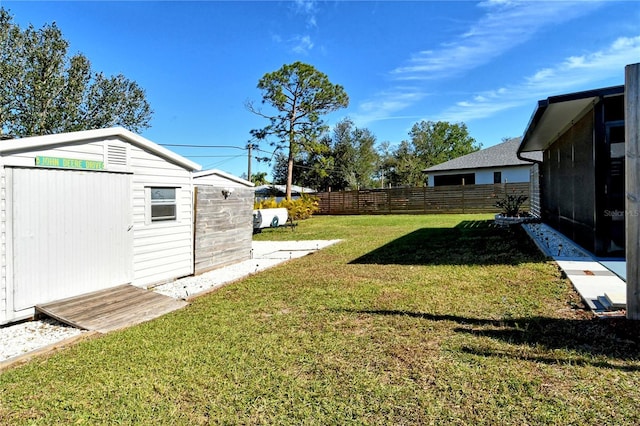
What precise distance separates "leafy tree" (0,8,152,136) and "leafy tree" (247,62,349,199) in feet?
31.5

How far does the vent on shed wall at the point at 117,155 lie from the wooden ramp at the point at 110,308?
191 centimetres

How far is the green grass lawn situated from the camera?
7.13 feet

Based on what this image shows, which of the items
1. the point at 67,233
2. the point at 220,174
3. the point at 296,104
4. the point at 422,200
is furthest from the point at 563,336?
the point at 296,104

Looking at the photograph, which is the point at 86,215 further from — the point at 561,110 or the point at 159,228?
the point at 561,110

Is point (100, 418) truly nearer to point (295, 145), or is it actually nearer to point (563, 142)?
point (563, 142)

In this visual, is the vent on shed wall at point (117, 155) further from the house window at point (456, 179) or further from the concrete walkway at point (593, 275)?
the house window at point (456, 179)

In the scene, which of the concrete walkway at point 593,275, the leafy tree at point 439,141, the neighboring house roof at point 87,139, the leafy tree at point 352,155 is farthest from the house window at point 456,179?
the neighboring house roof at point 87,139

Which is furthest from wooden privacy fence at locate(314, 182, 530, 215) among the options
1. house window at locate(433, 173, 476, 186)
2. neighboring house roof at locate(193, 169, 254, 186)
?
neighboring house roof at locate(193, 169, 254, 186)

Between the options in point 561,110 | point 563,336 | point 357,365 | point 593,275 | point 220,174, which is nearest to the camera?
point 357,365

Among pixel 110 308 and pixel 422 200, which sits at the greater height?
pixel 422 200

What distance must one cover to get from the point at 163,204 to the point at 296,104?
1753 centimetres

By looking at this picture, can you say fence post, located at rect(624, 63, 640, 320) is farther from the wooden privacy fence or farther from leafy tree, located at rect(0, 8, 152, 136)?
leafy tree, located at rect(0, 8, 152, 136)

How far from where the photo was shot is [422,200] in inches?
862

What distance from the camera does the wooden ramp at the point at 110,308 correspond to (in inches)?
162
